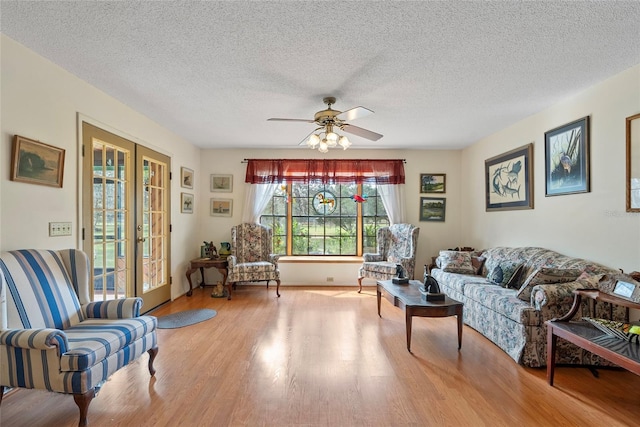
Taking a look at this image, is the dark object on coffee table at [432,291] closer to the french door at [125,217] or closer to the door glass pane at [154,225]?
the french door at [125,217]

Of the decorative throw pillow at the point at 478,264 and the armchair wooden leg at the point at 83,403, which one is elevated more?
the decorative throw pillow at the point at 478,264

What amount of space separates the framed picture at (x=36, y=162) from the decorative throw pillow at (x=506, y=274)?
440cm

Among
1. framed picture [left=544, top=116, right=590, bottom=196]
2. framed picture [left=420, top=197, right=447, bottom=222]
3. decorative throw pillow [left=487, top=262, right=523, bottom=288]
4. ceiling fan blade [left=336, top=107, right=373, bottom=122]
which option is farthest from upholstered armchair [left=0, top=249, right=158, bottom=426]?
framed picture [left=420, top=197, right=447, bottom=222]

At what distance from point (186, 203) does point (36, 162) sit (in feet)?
8.90

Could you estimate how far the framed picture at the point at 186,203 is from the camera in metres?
5.03

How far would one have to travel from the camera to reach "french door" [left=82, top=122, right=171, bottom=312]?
3105mm

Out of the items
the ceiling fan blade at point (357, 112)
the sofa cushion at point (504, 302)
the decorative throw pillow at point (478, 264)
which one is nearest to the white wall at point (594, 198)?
the decorative throw pillow at point (478, 264)

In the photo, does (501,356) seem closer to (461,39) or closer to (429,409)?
(429,409)

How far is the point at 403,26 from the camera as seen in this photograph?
2.07 m

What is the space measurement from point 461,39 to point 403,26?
1.53ft

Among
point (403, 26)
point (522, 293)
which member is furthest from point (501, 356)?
point (403, 26)

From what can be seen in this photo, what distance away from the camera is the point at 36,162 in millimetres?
2477

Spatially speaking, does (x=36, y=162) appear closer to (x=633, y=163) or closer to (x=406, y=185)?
(x=633, y=163)

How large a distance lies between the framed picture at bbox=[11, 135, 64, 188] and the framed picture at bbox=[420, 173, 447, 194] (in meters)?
5.07
